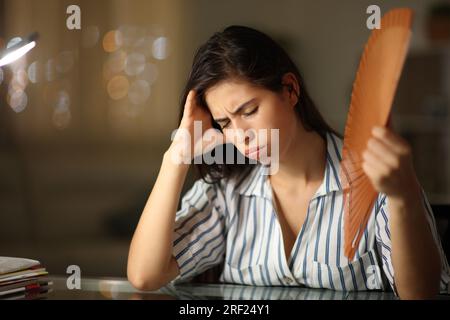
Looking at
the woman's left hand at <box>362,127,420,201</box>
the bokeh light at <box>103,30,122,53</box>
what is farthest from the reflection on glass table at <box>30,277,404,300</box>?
the bokeh light at <box>103,30,122,53</box>

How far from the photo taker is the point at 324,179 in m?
1.22

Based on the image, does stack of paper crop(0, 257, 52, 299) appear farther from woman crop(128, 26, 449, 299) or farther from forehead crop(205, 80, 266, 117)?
forehead crop(205, 80, 266, 117)

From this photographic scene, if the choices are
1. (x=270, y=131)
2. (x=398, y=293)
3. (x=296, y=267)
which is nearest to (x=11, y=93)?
(x=270, y=131)

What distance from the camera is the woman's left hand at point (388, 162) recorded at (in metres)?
0.88

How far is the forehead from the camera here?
3.71ft

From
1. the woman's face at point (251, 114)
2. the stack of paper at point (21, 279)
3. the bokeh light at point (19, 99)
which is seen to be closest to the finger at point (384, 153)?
the woman's face at point (251, 114)

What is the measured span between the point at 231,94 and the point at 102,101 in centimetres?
49

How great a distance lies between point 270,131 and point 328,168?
0.49 ft

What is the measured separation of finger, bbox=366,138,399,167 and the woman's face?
30 centimetres

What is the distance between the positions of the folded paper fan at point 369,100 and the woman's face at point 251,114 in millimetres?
136

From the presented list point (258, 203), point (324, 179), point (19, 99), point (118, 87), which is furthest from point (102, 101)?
point (324, 179)

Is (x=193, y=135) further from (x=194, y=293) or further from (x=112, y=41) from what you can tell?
(x=112, y=41)

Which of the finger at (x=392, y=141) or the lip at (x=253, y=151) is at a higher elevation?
the finger at (x=392, y=141)

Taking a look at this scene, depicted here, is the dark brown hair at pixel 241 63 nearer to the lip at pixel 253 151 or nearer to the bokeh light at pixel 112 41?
→ the lip at pixel 253 151
